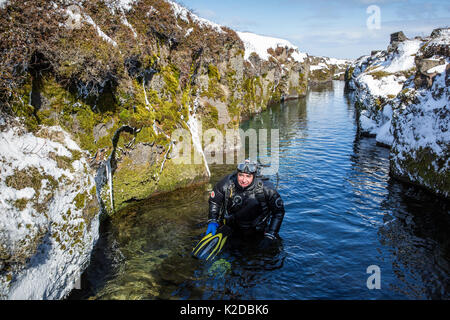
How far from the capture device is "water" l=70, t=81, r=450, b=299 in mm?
7766

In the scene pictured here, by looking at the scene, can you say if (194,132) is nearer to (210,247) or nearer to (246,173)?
(246,173)

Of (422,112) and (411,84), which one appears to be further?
(411,84)

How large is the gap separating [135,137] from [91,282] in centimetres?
649

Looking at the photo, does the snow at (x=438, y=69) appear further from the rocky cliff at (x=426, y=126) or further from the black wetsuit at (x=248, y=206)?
the black wetsuit at (x=248, y=206)

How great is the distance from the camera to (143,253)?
376 inches

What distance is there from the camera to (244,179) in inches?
360

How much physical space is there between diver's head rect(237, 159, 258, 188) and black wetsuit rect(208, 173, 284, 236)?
0.52ft

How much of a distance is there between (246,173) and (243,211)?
1.40m

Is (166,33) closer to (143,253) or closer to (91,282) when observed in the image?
(143,253)

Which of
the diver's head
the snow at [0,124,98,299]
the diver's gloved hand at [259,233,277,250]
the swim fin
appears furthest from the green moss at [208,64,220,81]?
the swim fin

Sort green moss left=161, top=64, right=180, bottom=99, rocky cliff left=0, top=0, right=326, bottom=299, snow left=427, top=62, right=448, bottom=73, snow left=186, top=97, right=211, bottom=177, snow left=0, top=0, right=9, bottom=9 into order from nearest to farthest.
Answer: rocky cliff left=0, top=0, right=326, bottom=299 < snow left=0, top=0, right=9, bottom=9 < green moss left=161, top=64, right=180, bottom=99 < snow left=427, top=62, right=448, bottom=73 < snow left=186, top=97, right=211, bottom=177

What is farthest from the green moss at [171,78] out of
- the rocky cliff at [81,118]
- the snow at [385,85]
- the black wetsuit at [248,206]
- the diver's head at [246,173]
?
the snow at [385,85]

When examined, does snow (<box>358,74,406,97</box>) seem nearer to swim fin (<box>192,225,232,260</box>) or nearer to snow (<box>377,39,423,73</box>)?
snow (<box>377,39,423,73</box>)
